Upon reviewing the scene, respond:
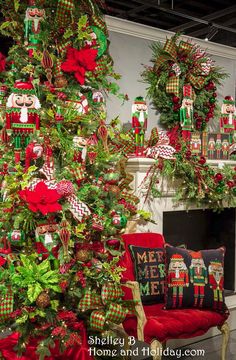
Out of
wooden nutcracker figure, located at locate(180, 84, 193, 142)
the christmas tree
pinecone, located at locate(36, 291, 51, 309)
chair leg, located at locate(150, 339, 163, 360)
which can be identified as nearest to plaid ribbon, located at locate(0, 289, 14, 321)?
the christmas tree

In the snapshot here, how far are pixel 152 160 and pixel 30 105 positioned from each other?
4.81 feet

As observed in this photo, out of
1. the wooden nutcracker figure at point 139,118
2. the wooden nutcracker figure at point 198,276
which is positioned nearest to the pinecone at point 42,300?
the wooden nutcracker figure at point 198,276

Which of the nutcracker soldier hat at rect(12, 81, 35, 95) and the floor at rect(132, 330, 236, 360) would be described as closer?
the nutcracker soldier hat at rect(12, 81, 35, 95)

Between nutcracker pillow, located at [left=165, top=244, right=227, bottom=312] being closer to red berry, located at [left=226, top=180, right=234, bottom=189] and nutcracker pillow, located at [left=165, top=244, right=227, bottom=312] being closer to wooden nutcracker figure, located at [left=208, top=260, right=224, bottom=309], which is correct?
wooden nutcracker figure, located at [left=208, top=260, right=224, bottom=309]

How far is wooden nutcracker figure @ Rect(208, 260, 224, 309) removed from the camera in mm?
3289

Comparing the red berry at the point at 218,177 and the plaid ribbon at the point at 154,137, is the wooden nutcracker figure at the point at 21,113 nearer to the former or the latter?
the plaid ribbon at the point at 154,137

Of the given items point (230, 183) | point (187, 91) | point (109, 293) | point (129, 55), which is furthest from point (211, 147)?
point (109, 293)

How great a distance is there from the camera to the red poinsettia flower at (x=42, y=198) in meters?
2.60

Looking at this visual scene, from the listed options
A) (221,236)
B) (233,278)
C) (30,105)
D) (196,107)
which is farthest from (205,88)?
(30,105)

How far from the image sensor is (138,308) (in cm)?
303

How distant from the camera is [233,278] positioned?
5.03 m

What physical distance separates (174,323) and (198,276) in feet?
1.39

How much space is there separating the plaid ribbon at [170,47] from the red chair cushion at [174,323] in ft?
7.71

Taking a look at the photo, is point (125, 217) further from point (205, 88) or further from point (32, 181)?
point (205, 88)
